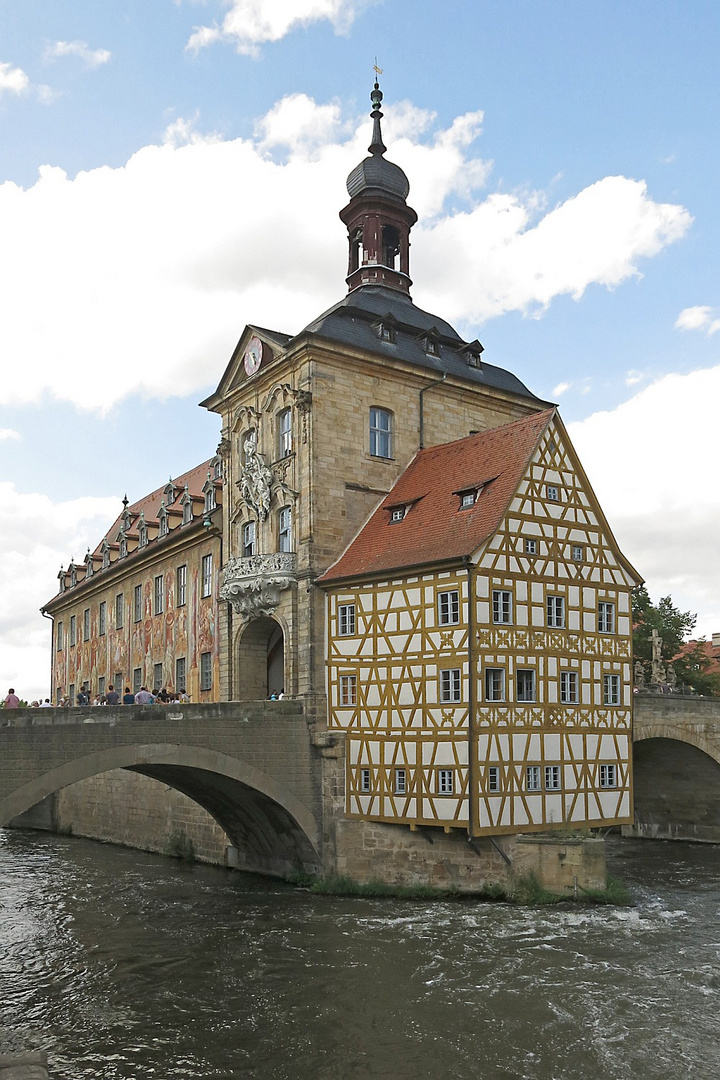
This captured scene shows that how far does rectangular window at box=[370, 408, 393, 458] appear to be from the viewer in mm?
30594

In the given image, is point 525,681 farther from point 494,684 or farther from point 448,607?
point 448,607

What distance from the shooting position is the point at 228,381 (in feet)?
110

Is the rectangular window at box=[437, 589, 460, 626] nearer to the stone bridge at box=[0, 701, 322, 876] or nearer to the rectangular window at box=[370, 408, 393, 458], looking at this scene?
the stone bridge at box=[0, 701, 322, 876]

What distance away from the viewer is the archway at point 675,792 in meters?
37.4

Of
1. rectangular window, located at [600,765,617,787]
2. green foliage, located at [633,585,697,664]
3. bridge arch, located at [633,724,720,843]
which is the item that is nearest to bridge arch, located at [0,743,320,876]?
rectangular window, located at [600,765,617,787]

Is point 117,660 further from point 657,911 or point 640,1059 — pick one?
point 640,1059

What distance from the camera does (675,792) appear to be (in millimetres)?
38969

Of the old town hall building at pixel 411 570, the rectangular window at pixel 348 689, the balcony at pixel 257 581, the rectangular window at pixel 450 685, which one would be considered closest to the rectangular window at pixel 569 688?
the old town hall building at pixel 411 570

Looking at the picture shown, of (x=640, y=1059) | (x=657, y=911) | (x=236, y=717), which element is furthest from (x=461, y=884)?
(x=640, y=1059)

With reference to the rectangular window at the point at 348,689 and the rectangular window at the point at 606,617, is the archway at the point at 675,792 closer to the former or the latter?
the rectangular window at the point at 606,617

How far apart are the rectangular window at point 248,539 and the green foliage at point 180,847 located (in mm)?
9377

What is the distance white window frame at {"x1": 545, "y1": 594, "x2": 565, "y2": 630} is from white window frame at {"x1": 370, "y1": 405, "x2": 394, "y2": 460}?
22.5ft

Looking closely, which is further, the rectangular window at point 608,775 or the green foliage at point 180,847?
the green foliage at point 180,847

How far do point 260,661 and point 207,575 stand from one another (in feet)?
17.7
